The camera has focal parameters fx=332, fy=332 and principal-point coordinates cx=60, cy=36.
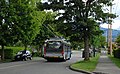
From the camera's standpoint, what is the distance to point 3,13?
42375mm

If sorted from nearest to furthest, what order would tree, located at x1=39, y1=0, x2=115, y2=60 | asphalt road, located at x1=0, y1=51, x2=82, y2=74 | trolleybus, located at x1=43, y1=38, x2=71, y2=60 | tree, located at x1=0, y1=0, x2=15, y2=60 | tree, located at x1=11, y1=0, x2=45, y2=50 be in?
asphalt road, located at x1=0, y1=51, x2=82, y2=74 → tree, located at x1=39, y1=0, x2=115, y2=60 → trolleybus, located at x1=43, y1=38, x2=71, y2=60 → tree, located at x1=0, y1=0, x2=15, y2=60 → tree, located at x1=11, y1=0, x2=45, y2=50

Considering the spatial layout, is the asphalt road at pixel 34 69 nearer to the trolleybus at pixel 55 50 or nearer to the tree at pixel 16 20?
the trolleybus at pixel 55 50

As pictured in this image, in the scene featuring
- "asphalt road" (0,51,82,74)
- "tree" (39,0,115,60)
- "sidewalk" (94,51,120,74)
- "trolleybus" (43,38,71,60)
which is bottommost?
"asphalt road" (0,51,82,74)

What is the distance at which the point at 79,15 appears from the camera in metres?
36.7

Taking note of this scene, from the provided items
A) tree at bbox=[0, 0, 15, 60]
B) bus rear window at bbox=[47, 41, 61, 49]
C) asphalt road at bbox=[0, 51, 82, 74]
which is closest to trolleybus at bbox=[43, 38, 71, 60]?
bus rear window at bbox=[47, 41, 61, 49]

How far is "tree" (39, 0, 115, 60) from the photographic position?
120 feet

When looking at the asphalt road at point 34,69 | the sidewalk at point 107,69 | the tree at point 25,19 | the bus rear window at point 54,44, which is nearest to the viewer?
the sidewalk at point 107,69

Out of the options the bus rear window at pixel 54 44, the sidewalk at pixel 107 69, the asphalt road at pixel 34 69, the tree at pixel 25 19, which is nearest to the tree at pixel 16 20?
the tree at pixel 25 19

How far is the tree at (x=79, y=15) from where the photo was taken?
36.6m

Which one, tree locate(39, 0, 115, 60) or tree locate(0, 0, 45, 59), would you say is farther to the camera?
tree locate(0, 0, 45, 59)

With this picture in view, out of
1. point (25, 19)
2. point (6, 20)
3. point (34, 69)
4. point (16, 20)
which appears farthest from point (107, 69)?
point (25, 19)

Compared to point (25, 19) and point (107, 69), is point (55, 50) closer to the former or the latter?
point (25, 19)

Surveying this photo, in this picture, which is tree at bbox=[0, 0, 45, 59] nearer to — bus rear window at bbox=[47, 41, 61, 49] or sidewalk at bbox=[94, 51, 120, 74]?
bus rear window at bbox=[47, 41, 61, 49]

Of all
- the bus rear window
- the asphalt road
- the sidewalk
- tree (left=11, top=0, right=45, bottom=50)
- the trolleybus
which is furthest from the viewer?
tree (left=11, top=0, right=45, bottom=50)
